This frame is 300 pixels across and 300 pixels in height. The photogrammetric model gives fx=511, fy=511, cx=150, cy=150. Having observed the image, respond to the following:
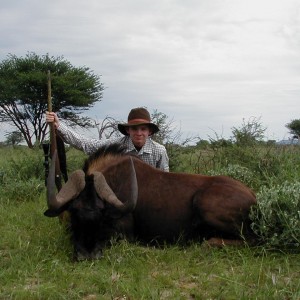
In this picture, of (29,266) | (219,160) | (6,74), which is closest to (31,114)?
(6,74)

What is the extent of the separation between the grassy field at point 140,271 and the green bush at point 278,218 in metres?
0.11

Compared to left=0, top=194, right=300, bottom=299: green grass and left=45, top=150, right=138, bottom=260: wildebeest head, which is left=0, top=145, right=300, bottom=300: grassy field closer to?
left=0, top=194, right=300, bottom=299: green grass

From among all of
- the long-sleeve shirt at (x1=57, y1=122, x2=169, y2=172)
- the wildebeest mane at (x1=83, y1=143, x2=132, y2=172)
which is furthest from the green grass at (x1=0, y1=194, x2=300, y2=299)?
the long-sleeve shirt at (x1=57, y1=122, x2=169, y2=172)

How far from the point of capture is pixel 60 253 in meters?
4.11

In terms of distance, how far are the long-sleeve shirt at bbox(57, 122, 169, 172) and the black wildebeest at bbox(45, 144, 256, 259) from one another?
2.30ft

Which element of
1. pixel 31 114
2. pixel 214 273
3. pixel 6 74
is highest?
pixel 6 74

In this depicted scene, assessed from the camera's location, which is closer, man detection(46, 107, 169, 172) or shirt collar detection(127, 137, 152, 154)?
man detection(46, 107, 169, 172)

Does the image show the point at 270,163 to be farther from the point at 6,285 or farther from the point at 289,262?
the point at 6,285

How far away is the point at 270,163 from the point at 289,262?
3.15 meters

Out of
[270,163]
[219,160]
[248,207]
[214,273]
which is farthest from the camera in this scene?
[219,160]

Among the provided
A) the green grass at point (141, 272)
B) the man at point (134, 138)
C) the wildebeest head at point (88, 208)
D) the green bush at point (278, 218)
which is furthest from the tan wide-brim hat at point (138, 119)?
the green bush at point (278, 218)

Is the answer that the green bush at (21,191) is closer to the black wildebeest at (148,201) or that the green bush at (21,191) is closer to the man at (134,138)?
the man at (134,138)

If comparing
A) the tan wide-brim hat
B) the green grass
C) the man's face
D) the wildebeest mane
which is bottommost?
the green grass

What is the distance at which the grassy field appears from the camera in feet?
10.6
